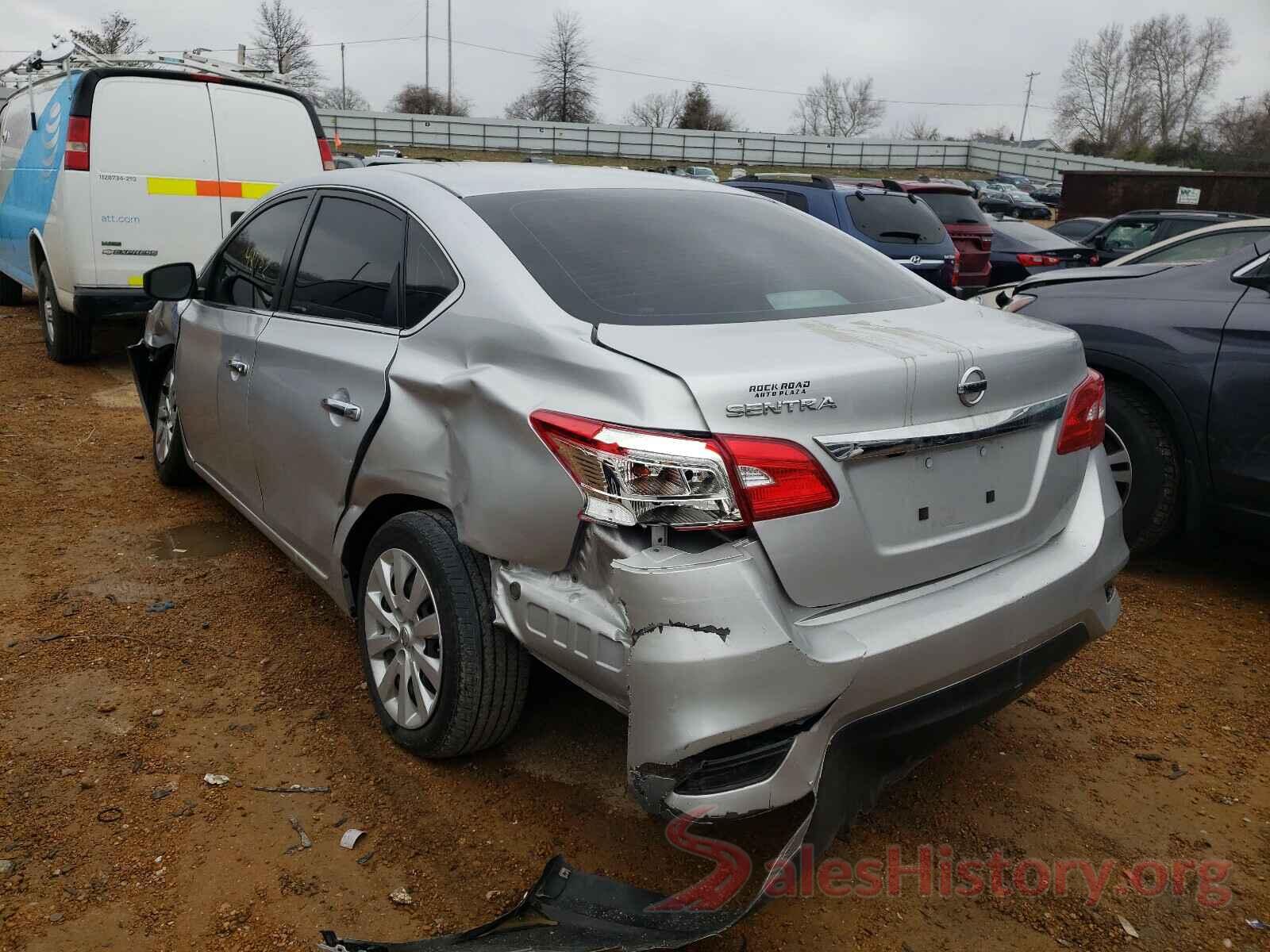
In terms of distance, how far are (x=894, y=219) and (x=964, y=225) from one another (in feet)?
8.18

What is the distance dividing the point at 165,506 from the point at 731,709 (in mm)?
3986

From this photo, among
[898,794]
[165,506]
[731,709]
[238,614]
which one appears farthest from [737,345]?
[165,506]

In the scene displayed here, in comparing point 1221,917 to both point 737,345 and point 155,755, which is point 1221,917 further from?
point 155,755

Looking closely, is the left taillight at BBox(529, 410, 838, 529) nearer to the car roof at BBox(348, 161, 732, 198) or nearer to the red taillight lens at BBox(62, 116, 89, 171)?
the car roof at BBox(348, 161, 732, 198)

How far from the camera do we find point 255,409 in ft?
11.5

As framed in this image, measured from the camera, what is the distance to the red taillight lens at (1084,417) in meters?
2.52

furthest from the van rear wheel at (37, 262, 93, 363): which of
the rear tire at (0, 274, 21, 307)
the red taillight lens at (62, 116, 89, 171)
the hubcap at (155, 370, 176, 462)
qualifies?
the hubcap at (155, 370, 176, 462)

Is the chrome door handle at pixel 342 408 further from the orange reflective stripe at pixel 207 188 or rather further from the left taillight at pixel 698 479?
the orange reflective stripe at pixel 207 188

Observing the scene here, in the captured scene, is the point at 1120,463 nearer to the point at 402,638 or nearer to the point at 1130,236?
the point at 402,638

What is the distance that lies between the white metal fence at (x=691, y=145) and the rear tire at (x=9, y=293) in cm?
3083

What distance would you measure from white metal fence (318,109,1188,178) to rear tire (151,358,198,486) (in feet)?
126

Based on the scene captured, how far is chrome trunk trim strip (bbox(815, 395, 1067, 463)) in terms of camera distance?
2.04 m

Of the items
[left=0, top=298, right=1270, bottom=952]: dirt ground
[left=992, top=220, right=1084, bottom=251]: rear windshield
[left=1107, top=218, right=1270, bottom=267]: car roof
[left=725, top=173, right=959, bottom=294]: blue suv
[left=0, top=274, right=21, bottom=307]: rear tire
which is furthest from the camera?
[left=992, top=220, right=1084, bottom=251]: rear windshield

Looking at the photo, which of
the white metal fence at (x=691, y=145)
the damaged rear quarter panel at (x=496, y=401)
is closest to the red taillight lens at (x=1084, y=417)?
the damaged rear quarter panel at (x=496, y=401)
